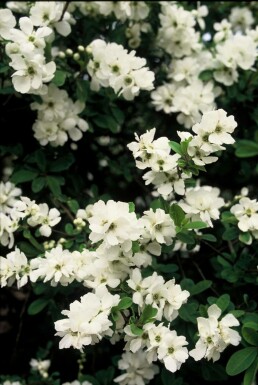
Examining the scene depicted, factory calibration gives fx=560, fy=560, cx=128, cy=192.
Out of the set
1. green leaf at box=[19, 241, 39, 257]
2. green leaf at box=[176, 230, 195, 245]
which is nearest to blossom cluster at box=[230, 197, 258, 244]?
green leaf at box=[176, 230, 195, 245]

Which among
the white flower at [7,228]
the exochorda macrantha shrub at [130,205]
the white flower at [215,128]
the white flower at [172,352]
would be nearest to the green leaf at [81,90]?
the exochorda macrantha shrub at [130,205]

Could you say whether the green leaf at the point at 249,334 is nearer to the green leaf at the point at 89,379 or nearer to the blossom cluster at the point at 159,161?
the blossom cluster at the point at 159,161

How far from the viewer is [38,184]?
2.19 metres

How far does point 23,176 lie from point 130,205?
2.44 ft

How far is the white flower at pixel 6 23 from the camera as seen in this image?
190 cm

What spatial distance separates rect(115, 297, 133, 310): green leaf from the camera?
152 cm

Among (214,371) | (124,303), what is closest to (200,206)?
(124,303)

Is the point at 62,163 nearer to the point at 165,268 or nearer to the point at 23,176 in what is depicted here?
the point at 23,176

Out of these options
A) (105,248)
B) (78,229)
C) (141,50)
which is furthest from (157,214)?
(141,50)

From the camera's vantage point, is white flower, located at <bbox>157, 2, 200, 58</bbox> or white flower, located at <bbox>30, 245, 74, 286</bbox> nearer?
white flower, located at <bbox>30, 245, 74, 286</bbox>

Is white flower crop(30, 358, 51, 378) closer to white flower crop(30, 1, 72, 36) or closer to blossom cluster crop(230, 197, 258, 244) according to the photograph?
blossom cluster crop(230, 197, 258, 244)

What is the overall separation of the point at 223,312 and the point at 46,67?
3.39 feet

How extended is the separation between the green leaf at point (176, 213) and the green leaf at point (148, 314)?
0.28 metres

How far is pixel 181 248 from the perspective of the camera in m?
2.16
